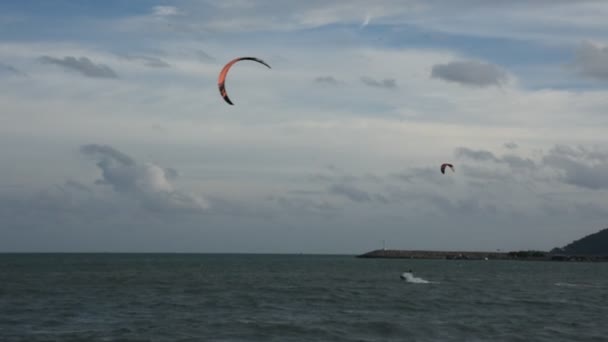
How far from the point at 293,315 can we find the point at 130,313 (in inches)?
406

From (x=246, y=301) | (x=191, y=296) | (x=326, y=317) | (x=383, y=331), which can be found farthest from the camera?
(x=191, y=296)

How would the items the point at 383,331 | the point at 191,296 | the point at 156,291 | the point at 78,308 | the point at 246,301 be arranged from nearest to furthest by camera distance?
the point at 383,331 → the point at 78,308 → the point at 246,301 → the point at 191,296 → the point at 156,291

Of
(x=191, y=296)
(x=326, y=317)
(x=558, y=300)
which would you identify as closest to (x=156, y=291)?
(x=191, y=296)

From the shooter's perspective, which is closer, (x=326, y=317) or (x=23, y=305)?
(x=326, y=317)

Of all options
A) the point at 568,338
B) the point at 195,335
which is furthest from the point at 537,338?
the point at 195,335

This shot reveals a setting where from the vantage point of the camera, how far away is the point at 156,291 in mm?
66000

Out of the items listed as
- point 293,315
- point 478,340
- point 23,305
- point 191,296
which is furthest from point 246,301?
point 478,340

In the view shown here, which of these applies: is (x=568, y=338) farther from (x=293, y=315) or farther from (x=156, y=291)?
(x=156, y=291)

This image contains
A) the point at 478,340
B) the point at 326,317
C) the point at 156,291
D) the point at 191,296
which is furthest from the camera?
the point at 156,291

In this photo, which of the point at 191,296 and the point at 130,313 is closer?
the point at 130,313

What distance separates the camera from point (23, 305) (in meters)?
52.2

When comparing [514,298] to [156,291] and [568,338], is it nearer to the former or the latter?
[568,338]

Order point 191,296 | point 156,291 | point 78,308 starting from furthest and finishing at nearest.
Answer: point 156,291
point 191,296
point 78,308

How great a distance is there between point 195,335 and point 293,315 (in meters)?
10.4
